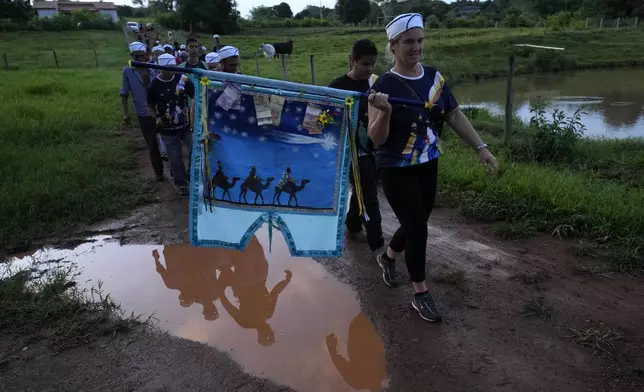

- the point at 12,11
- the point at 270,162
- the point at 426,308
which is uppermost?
the point at 12,11

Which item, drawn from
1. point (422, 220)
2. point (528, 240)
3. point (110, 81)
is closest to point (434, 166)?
point (422, 220)

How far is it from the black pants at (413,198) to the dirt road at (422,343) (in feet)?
1.55

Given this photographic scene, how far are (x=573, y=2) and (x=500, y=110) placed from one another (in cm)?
5020

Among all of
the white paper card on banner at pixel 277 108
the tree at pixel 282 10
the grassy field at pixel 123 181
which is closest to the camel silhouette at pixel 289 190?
the white paper card on banner at pixel 277 108

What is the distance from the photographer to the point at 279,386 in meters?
2.69

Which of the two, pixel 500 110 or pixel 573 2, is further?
pixel 573 2

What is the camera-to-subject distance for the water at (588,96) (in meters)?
11.9

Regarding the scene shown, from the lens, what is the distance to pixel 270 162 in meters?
3.23

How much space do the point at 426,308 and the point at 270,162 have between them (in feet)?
4.73

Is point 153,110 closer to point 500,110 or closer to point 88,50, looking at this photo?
point 500,110

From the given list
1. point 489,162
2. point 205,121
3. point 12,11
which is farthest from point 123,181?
point 12,11

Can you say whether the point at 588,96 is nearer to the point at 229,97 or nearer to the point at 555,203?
the point at 555,203

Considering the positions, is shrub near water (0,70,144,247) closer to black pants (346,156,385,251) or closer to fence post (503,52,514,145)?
black pants (346,156,385,251)

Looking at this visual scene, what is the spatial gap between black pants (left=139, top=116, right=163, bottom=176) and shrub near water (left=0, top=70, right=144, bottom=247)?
0.35 meters
